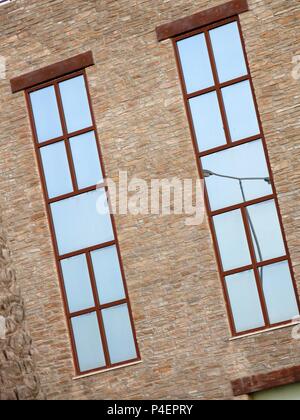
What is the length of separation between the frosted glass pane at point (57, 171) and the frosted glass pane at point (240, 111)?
3214 millimetres

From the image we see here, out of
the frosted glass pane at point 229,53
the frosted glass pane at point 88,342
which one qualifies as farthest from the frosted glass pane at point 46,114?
the frosted glass pane at point 88,342

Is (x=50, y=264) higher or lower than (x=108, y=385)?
higher

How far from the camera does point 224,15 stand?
73.2 ft

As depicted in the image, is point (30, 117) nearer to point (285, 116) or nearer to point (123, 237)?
point (123, 237)

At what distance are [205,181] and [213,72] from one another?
6.32ft

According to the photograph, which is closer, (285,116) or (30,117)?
(285,116)

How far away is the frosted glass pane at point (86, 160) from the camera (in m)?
23.1

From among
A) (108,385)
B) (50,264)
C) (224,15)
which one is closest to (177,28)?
(224,15)

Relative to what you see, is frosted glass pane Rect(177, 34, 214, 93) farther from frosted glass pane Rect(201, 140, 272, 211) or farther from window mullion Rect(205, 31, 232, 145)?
frosted glass pane Rect(201, 140, 272, 211)

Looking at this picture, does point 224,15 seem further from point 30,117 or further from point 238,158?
point 30,117

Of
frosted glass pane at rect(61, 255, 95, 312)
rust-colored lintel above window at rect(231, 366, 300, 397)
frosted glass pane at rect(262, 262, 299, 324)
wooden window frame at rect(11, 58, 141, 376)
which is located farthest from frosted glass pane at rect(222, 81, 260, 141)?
rust-colored lintel above window at rect(231, 366, 300, 397)

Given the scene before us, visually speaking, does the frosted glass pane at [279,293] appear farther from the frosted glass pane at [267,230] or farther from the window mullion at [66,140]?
the window mullion at [66,140]

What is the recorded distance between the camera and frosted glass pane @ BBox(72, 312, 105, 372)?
74.9 feet
